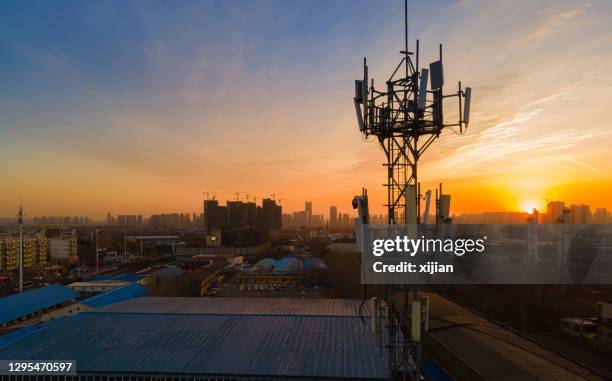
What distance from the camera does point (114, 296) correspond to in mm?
14344

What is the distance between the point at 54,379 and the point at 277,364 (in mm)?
3567

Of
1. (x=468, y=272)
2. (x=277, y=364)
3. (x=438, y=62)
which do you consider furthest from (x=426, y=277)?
(x=468, y=272)

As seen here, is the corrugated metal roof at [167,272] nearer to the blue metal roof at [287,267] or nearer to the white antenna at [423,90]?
the blue metal roof at [287,267]

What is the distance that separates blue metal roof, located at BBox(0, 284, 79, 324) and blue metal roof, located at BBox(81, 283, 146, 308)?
52.5 inches

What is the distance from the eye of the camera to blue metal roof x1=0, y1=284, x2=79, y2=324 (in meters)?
12.2

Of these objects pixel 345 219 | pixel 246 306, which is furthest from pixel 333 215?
pixel 246 306

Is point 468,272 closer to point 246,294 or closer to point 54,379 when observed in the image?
point 246,294

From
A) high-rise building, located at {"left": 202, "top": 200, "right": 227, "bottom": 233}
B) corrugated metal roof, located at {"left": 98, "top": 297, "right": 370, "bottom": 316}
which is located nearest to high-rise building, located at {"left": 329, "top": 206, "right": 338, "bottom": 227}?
high-rise building, located at {"left": 202, "top": 200, "right": 227, "bottom": 233}

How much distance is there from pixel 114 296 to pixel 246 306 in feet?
26.1

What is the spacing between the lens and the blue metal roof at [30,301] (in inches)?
482

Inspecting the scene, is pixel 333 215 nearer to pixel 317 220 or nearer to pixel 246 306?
pixel 317 220

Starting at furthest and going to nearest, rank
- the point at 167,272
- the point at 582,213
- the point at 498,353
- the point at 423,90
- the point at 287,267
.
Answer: the point at 582,213 → the point at 287,267 → the point at 167,272 → the point at 498,353 → the point at 423,90

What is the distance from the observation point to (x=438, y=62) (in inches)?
110

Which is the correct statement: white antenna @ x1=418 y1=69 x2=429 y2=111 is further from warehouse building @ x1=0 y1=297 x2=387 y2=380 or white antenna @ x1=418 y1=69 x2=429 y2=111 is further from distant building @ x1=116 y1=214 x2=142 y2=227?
distant building @ x1=116 y1=214 x2=142 y2=227
